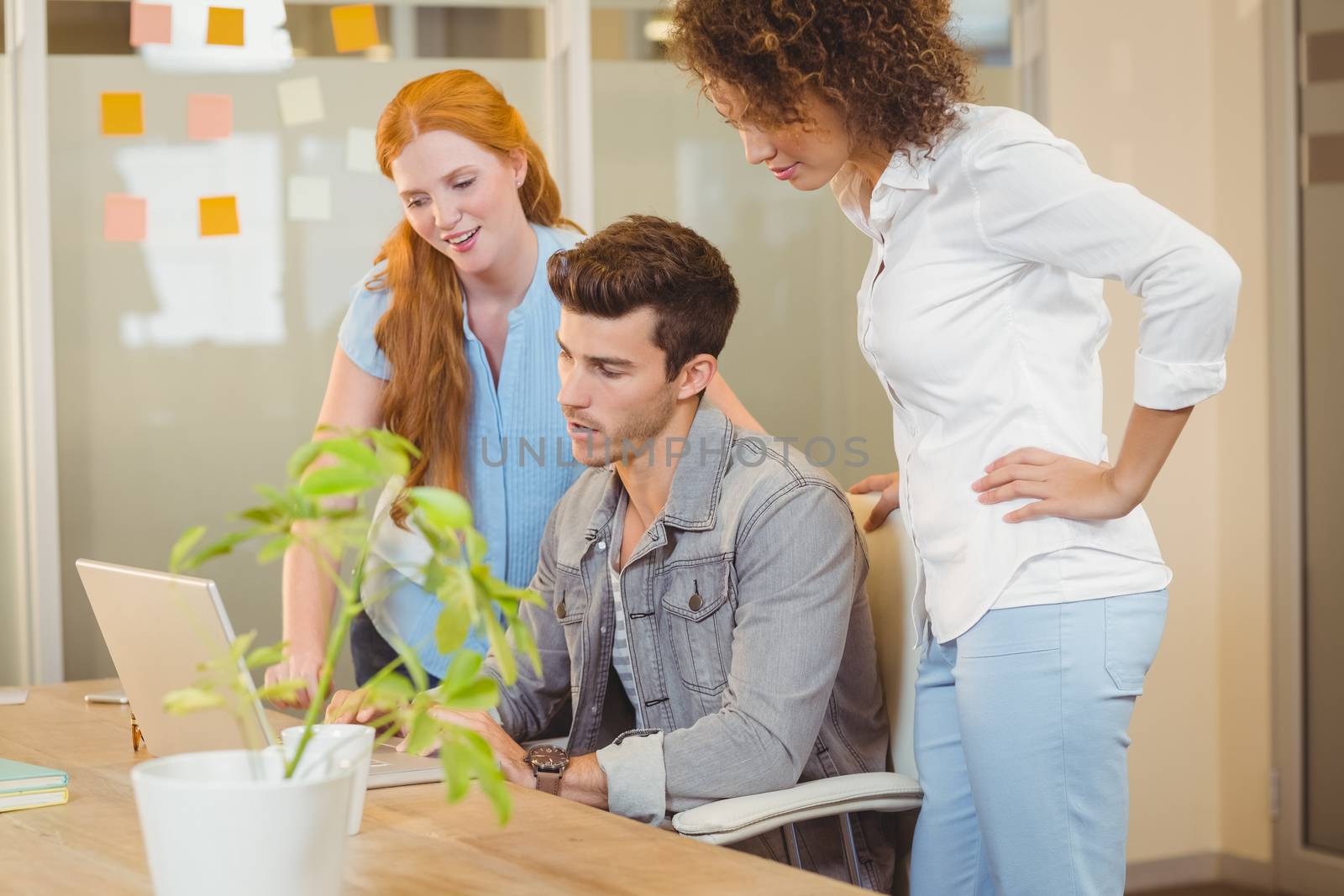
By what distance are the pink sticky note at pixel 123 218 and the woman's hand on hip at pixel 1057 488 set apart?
2.04m

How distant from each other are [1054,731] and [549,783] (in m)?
0.55

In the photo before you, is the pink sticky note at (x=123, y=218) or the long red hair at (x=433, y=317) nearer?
the long red hair at (x=433, y=317)

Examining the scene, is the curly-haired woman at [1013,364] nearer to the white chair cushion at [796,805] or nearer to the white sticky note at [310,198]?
the white chair cushion at [796,805]

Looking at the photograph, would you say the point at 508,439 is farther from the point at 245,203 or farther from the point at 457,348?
the point at 245,203

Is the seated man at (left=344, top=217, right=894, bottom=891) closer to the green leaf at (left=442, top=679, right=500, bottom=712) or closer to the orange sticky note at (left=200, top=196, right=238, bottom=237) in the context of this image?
the green leaf at (left=442, top=679, right=500, bottom=712)

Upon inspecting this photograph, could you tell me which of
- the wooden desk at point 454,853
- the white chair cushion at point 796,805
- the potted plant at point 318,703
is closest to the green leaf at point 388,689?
the potted plant at point 318,703

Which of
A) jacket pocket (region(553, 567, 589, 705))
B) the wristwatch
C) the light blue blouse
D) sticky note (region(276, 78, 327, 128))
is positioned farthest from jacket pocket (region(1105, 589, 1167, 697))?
sticky note (region(276, 78, 327, 128))

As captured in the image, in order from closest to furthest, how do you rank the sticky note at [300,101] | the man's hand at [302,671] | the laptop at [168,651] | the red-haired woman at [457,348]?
the laptop at [168,651]
the man's hand at [302,671]
the red-haired woman at [457,348]
the sticky note at [300,101]

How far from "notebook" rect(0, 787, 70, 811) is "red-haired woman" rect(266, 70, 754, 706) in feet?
2.39

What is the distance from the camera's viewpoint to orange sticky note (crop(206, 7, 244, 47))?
9.46 ft

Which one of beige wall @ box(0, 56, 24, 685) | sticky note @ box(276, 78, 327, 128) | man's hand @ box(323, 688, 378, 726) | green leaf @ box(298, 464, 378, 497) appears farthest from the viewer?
sticky note @ box(276, 78, 327, 128)

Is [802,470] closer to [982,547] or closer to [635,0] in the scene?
[982,547]

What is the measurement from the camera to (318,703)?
0.87m

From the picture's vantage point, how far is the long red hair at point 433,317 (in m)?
2.15
